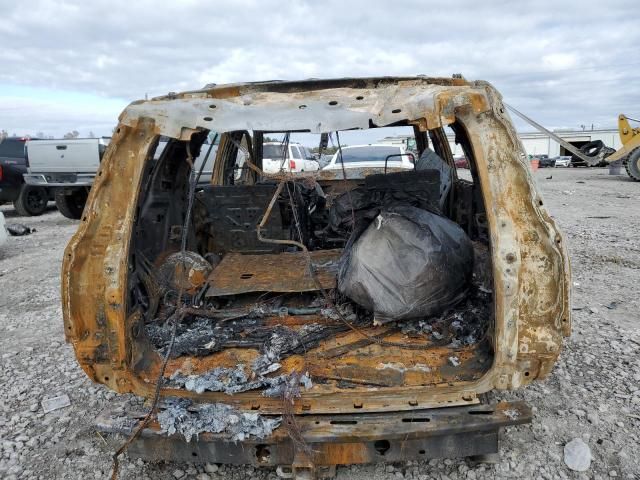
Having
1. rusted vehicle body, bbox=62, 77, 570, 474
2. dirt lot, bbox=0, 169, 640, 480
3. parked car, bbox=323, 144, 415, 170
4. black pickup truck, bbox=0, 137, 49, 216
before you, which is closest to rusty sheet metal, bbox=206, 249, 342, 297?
rusted vehicle body, bbox=62, 77, 570, 474

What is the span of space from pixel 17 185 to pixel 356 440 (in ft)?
38.8

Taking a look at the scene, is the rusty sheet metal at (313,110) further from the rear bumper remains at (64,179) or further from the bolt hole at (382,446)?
the rear bumper remains at (64,179)

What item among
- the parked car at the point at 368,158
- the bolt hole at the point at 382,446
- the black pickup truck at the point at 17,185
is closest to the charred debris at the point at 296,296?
the bolt hole at the point at 382,446

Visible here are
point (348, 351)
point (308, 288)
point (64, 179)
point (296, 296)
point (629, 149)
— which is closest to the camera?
point (348, 351)

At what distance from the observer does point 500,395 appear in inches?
112

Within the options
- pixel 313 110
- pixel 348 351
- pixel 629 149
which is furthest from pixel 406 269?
pixel 629 149

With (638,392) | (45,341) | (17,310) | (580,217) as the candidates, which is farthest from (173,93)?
(580,217)

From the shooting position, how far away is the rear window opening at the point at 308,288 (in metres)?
2.40

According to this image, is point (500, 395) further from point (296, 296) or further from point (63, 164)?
point (63, 164)

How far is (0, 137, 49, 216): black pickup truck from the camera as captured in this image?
1104cm

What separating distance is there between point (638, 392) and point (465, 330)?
1168 mm

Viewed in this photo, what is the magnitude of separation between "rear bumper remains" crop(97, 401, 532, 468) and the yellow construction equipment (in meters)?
17.3

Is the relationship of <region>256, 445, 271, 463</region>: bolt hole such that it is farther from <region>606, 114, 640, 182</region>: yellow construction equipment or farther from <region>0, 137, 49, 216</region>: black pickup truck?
<region>606, 114, 640, 182</region>: yellow construction equipment

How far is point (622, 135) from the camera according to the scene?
16.5 m
